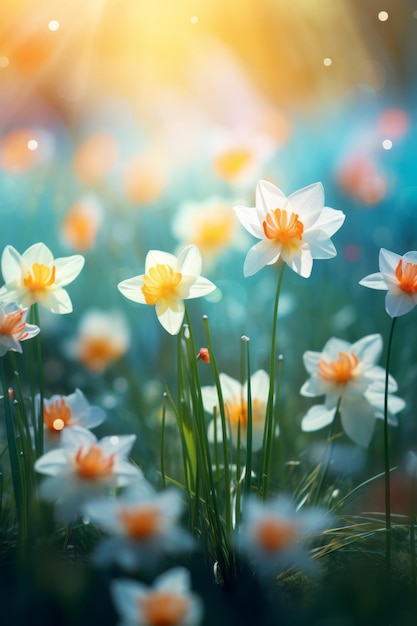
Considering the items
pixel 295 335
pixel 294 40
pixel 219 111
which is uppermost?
pixel 294 40

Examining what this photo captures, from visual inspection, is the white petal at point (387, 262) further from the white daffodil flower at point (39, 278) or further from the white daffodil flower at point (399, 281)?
the white daffodil flower at point (39, 278)

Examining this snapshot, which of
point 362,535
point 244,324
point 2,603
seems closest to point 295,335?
point 244,324

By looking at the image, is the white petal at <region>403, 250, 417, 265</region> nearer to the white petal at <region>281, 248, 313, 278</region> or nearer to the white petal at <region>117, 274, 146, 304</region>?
the white petal at <region>281, 248, 313, 278</region>

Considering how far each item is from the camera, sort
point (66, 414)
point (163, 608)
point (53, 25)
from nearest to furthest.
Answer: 1. point (163, 608)
2. point (66, 414)
3. point (53, 25)

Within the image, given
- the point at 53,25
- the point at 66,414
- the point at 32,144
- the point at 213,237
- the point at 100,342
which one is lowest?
the point at 100,342

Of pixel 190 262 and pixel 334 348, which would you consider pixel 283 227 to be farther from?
pixel 334 348

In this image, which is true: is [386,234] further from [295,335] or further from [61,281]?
[61,281]

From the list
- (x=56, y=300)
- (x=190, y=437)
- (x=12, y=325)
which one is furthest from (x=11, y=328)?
(x=190, y=437)

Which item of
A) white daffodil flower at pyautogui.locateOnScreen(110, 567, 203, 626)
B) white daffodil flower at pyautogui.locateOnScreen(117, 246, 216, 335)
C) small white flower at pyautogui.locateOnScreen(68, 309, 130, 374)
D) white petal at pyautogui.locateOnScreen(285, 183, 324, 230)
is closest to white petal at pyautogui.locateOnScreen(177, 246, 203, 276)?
white daffodil flower at pyautogui.locateOnScreen(117, 246, 216, 335)
